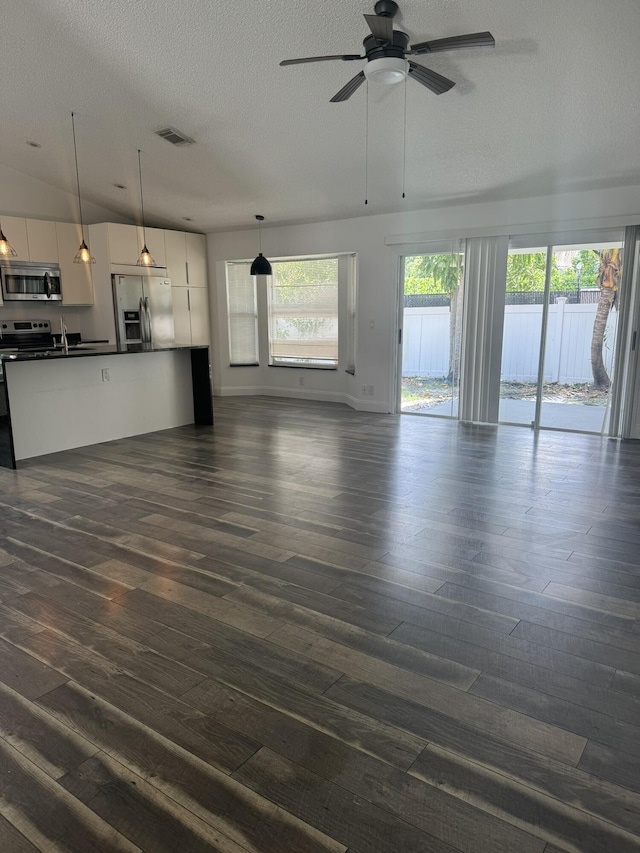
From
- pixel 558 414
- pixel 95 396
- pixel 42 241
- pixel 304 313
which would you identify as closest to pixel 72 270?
pixel 42 241

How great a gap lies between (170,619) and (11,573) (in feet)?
3.63

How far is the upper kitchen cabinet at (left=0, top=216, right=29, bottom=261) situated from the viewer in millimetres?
7258

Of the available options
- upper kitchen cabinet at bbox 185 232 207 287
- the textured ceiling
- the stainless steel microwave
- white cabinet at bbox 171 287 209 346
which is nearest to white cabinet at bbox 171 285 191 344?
white cabinet at bbox 171 287 209 346

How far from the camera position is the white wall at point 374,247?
6020 mm

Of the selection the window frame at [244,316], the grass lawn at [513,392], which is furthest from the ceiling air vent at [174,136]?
the grass lawn at [513,392]

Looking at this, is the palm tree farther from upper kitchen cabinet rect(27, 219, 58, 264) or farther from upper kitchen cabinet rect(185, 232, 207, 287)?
upper kitchen cabinet rect(27, 219, 58, 264)

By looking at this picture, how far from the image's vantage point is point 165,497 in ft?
14.0

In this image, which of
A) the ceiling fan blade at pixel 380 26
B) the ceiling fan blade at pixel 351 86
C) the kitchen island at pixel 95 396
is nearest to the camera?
the ceiling fan blade at pixel 380 26

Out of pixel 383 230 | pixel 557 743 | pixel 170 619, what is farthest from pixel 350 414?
pixel 557 743

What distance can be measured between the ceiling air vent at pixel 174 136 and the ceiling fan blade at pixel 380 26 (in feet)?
10.3

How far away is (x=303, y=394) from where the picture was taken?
919 centimetres

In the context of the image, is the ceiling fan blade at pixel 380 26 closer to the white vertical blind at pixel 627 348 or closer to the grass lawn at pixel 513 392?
the white vertical blind at pixel 627 348

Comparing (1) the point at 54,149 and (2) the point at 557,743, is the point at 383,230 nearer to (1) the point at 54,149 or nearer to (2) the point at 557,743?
(1) the point at 54,149

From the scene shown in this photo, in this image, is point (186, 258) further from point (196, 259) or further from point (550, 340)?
point (550, 340)
